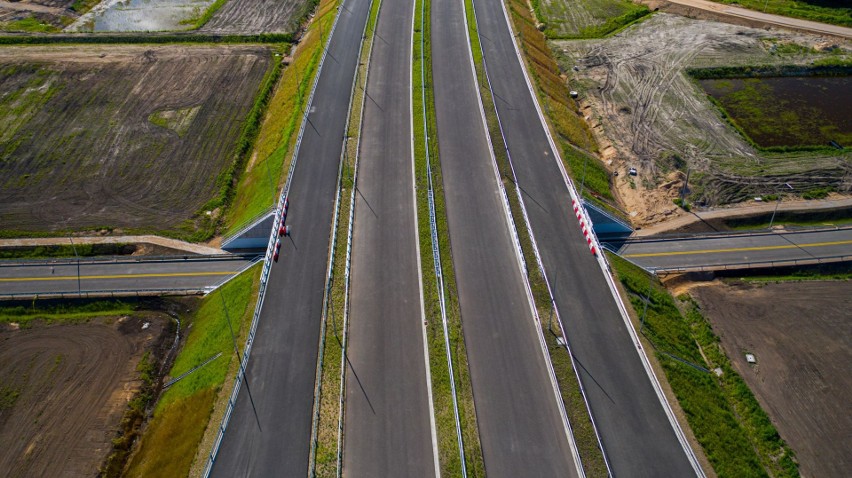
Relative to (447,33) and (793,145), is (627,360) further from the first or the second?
(447,33)

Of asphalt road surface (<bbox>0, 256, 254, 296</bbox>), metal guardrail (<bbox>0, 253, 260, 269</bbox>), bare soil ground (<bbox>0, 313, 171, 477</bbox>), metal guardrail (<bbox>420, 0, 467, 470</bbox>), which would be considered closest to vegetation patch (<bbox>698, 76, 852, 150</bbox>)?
metal guardrail (<bbox>420, 0, 467, 470</bbox>)

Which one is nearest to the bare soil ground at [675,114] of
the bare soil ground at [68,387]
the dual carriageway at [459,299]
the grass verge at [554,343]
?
the dual carriageway at [459,299]

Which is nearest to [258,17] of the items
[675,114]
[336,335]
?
[675,114]

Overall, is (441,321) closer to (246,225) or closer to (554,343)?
(554,343)

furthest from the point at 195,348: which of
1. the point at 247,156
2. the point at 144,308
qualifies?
the point at 247,156

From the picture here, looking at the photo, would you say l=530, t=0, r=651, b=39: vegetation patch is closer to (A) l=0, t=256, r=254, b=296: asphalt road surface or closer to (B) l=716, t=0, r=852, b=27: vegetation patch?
(B) l=716, t=0, r=852, b=27: vegetation patch

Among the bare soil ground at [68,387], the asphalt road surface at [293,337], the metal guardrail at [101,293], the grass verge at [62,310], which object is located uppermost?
the asphalt road surface at [293,337]

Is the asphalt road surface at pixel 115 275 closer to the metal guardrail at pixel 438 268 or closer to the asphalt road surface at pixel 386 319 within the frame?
the asphalt road surface at pixel 386 319
